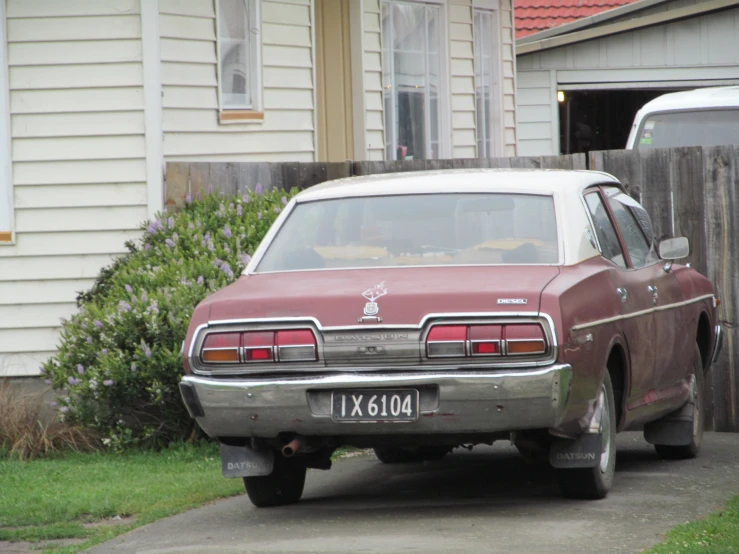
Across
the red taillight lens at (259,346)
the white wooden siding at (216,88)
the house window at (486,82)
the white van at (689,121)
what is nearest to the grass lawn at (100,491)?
the red taillight lens at (259,346)

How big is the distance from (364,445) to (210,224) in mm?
4272

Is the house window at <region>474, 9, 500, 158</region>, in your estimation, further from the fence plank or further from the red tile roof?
the fence plank

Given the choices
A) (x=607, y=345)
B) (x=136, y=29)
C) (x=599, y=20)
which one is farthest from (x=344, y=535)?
(x=599, y=20)

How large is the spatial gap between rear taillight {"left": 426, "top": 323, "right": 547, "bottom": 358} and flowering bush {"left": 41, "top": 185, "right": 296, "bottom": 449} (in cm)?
322

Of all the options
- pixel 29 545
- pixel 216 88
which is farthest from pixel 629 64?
pixel 29 545

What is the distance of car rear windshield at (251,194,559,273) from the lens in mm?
6664

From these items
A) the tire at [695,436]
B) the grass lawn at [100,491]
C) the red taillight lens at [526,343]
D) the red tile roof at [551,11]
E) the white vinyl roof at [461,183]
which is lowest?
the grass lawn at [100,491]

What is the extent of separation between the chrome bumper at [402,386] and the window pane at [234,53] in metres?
6.28

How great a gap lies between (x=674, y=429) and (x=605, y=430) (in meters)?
1.57

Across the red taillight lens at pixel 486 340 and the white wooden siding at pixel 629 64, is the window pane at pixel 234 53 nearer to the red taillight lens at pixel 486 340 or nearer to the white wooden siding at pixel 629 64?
the red taillight lens at pixel 486 340

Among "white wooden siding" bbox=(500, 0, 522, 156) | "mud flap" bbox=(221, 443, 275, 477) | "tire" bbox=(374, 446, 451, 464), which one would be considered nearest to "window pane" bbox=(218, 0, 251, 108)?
"tire" bbox=(374, 446, 451, 464)

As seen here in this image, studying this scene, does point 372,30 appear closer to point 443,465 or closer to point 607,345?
point 443,465

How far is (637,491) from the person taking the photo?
694 centimetres

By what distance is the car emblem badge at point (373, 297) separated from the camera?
605 cm
